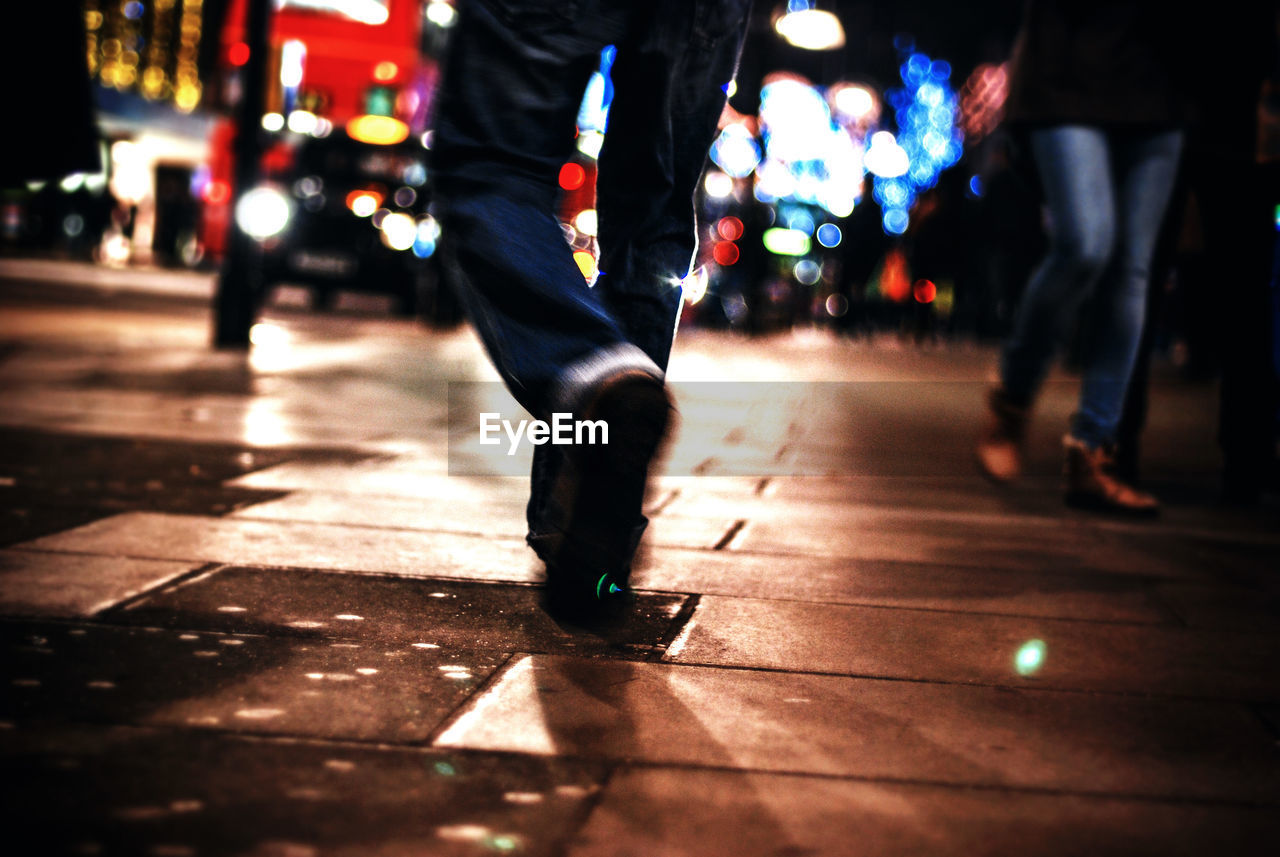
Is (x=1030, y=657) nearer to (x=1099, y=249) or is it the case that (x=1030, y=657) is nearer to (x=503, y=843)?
(x=503, y=843)

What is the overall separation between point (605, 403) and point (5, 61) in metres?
2.02

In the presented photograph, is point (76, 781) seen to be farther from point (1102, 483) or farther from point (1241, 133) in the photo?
point (1241, 133)

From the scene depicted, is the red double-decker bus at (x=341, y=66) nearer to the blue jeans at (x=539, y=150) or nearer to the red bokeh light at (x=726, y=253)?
the red bokeh light at (x=726, y=253)

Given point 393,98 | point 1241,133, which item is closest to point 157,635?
point 1241,133

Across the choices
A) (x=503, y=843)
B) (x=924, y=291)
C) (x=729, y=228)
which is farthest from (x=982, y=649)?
(x=729, y=228)

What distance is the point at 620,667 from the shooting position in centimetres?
176

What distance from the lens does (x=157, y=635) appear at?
1.80m

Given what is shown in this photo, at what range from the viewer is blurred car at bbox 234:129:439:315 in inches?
595

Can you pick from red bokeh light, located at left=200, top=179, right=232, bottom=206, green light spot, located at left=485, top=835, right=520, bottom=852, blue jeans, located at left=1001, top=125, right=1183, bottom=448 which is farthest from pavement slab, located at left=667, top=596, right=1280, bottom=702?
red bokeh light, located at left=200, top=179, right=232, bottom=206

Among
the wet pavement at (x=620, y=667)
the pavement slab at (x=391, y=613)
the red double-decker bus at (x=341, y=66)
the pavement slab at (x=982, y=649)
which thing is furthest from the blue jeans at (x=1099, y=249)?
the red double-decker bus at (x=341, y=66)

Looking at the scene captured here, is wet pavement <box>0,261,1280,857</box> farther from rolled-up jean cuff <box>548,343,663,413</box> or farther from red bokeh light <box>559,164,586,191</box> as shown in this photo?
red bokeh light <box>559,164,586,191</box>

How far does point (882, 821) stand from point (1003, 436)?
8.51 ft

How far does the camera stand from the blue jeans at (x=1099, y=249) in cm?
338

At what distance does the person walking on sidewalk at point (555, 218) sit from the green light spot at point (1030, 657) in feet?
1.93
